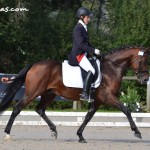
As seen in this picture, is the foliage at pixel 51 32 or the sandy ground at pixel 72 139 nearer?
the sandy ground at pixel 72 139

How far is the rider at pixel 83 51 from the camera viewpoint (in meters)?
11.3

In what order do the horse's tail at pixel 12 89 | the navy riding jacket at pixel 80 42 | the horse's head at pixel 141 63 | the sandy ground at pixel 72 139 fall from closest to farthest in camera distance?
the sandy ground at pixel 72 139 < the navy riding jacket at pixel 80 42 < the horse's head at pixel 141 63 < the horse's tail at pixel 12 89

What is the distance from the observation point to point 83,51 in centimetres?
1146

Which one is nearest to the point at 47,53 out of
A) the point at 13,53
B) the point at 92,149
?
the point at 13,53

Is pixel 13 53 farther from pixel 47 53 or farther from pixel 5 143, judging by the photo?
pixel 5 143

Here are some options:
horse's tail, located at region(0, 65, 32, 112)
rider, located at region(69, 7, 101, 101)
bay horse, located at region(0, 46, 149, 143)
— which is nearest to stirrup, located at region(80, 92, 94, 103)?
rider, located at region(69, 7, 101, 101)

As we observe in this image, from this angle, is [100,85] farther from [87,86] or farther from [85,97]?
[85,97]

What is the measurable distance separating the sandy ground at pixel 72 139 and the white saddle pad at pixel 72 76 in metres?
1.07

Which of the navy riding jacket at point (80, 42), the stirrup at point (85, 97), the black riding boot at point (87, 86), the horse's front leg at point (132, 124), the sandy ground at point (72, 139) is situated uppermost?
the navy riding jacket at point (80, 42)

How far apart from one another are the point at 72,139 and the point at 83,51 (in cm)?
180

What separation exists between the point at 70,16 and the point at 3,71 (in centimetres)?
351

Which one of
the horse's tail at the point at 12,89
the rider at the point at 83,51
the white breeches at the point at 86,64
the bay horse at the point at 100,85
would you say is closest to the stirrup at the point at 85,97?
the rider at the point at 83,51

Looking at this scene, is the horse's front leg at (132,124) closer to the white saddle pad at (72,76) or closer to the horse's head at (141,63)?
the white saddle pad at (72,76)

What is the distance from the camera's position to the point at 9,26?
962 inches
